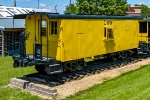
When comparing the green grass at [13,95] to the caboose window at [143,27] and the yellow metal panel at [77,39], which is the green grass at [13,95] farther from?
the caboose window at [143,27]

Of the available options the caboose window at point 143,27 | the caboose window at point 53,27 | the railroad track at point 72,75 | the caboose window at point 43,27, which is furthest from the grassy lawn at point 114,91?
the caboose window at point 143,27

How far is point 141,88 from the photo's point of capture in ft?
48.0

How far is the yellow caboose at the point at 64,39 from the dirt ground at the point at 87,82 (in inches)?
39.4

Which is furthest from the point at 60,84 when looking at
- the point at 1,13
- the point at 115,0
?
the point at 115,0

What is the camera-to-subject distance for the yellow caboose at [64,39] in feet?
52.6

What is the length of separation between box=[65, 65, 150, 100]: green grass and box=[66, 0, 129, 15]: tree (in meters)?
30.1

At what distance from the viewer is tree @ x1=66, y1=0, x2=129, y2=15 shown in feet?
155

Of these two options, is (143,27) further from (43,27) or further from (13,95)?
(13,95)

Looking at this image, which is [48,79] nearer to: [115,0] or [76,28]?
[76,28]

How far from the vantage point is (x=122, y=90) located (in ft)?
47.1

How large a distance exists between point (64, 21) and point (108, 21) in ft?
15.8

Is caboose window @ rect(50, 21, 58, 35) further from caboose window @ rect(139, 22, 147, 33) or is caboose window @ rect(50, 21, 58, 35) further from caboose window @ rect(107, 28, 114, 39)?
caboose window @ rect(139, 22, 147, 33)

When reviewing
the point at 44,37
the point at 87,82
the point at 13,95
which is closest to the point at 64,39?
the point at 44,37

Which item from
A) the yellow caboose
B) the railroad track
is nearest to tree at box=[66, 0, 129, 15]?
the railroad track
